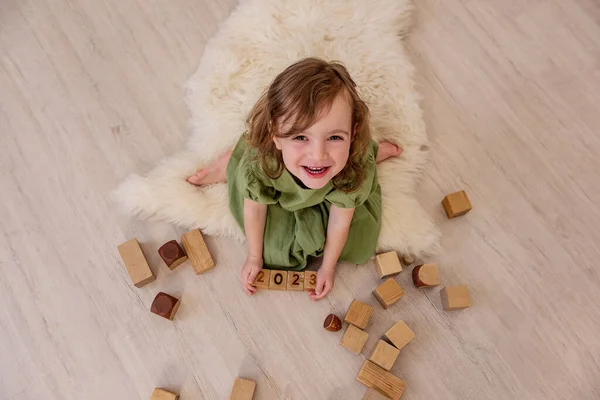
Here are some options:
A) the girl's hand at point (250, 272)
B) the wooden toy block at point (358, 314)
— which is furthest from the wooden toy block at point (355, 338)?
the girl's hand at point (250, 272)

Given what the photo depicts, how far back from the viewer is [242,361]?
1094 millimetres

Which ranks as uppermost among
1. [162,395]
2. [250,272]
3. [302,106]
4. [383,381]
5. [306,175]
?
[302,106]

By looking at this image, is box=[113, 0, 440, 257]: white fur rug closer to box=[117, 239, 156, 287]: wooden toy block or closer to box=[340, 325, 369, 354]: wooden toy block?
box=[117, 239, 156, 287]: wooden toy block

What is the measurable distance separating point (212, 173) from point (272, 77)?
0.96ft

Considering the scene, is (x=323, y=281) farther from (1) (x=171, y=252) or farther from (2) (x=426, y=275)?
(1) (x=171, y=252)

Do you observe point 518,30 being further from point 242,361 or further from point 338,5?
point 242,361

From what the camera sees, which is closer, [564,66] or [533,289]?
[533,289]

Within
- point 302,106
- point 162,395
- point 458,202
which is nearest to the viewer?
point 302,106

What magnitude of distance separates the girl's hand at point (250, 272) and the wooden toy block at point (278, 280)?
4cm

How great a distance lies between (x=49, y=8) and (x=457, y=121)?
117 centimetres

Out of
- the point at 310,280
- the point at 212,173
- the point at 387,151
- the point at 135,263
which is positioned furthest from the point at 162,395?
the point at 387,151

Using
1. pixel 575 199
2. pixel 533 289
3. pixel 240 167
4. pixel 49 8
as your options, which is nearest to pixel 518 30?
pixel 575 199

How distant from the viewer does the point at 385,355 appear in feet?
3.48

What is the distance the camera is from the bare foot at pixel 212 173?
1.17m
